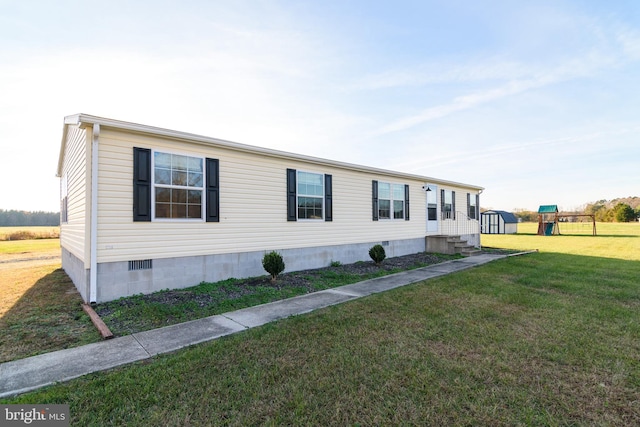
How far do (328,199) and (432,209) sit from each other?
6.26 metres

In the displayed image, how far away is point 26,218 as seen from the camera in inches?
1681

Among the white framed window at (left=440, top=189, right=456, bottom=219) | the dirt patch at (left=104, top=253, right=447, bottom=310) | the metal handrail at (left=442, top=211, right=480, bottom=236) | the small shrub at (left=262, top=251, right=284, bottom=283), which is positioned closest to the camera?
the dirt patch at (left=104, top=253, right=447, bottom=310)

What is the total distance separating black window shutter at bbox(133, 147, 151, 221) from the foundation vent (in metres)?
0.87

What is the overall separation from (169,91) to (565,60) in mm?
13333

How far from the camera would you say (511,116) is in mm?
12812

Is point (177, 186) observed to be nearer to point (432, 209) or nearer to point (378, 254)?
point (378, 254)

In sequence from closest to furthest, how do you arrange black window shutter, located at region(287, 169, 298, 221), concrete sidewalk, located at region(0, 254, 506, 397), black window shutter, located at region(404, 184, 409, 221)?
1. concrete sidewalk, located at region(0, 254, 506, 397)
2. black window shutter, located at region(287, 169, 298, 221)
3. black window shutter, located at region(404, 184, 409, 221)

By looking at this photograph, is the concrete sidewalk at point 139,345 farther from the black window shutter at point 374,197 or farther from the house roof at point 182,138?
the black window shutter at point 374,197

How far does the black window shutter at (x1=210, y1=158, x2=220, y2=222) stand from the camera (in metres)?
6.57

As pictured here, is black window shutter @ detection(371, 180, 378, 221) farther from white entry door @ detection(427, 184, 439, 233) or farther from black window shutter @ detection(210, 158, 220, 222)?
black window shutter @ detection(210, 158, 220, 222)

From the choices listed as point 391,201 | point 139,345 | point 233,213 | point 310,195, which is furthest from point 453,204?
point 139,345

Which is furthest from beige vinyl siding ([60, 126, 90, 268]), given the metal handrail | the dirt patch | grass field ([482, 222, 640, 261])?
grass field ([482, 222, 640, 261])

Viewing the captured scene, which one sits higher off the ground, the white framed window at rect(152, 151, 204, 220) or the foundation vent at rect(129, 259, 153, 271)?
the white framed window at rect(152, 151, 204, 220)

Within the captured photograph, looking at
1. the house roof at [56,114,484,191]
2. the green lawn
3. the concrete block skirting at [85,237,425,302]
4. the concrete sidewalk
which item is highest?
the house roof at [56,114,484,191]
